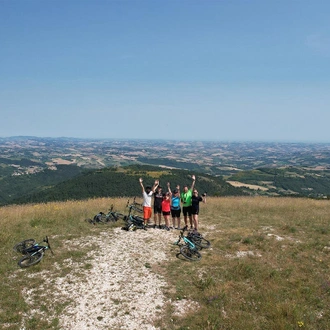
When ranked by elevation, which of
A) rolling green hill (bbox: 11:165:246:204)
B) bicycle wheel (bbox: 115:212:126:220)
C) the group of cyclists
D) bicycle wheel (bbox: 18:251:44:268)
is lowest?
rolling green hill (bbox: 11:165:246:204)

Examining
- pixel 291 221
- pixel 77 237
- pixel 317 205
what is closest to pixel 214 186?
pixel 317 205

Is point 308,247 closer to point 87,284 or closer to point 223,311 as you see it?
point 223,311

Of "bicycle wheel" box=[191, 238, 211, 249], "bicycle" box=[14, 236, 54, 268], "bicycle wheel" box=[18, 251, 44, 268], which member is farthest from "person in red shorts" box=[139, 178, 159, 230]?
"bicycle wheel" box=[18, 251, 44, 268]

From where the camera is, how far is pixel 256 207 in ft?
76.1

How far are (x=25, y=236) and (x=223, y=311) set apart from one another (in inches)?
447

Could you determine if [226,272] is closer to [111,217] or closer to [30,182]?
[111,217]

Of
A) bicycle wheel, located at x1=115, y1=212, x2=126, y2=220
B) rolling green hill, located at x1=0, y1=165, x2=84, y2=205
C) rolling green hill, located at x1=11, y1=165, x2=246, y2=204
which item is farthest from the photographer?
rolling green hill, located at x1=0, y1=165, x2=84, y2=205

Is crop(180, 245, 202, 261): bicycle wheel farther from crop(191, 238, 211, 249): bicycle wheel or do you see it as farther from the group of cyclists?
the group of cyclists

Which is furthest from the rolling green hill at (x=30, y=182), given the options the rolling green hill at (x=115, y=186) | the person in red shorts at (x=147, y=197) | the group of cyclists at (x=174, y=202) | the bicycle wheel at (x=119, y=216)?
the group of cyclists at (x=174, y=202)

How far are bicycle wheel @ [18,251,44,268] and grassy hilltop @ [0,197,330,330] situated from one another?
0.25m

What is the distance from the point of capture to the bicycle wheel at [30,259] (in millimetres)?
10984

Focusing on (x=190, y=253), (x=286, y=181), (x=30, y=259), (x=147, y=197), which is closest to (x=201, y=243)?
(x=190, y=253)

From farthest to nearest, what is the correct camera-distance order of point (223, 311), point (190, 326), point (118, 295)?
point (118, 295) → point (223, 311) → point (190, 326)

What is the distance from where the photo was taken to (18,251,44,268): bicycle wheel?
36.0 ft
